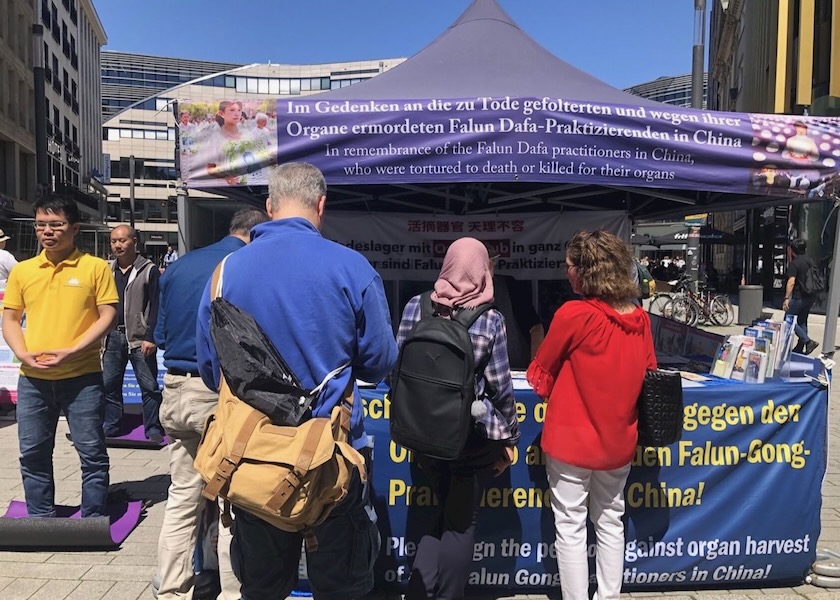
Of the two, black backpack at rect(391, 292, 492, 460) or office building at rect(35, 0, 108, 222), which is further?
office building at rect(35, 0, 108, 222)

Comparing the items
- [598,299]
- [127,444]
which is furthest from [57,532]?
[598,299]

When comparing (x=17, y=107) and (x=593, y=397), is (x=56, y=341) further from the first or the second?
(x=17, y=107)

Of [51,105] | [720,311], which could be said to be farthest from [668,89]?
[720,311]

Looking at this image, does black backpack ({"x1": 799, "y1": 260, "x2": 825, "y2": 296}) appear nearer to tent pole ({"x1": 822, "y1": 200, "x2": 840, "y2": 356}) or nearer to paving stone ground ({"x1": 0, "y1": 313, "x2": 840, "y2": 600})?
paving stone ground ({"x1": 0, "y1": 313, "x2": 840, "y2": 600})

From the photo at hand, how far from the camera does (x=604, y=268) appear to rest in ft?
9.00

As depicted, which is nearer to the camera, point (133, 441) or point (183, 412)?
point (183, 412)

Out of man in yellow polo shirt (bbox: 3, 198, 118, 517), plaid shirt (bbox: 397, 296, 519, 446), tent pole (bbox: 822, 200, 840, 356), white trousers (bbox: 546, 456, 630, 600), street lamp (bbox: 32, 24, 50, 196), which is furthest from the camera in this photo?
street lamp (bbox: 32, 24, 50, 196)

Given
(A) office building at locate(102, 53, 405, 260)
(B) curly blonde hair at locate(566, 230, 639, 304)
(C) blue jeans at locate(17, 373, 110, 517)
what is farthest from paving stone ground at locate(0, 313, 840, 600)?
(A) office building at locate(102, 53, 405, 260)

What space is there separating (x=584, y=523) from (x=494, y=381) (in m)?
0.77

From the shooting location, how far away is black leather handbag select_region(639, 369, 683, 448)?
278cm

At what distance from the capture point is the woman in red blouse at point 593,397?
2.68m

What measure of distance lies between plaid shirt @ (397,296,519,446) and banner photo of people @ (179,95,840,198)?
3.21 ft

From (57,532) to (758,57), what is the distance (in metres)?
29.6

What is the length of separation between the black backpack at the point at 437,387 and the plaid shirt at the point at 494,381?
79 mm
